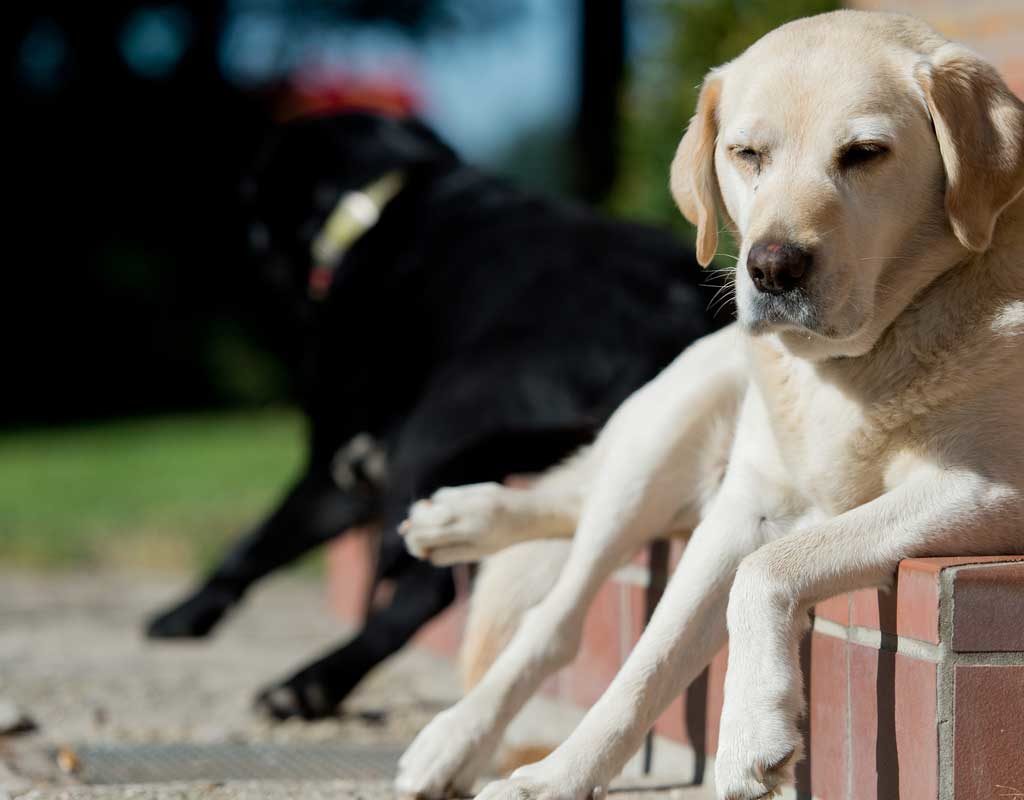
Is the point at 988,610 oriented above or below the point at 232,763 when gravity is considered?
above

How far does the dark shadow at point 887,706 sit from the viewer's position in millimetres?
1968

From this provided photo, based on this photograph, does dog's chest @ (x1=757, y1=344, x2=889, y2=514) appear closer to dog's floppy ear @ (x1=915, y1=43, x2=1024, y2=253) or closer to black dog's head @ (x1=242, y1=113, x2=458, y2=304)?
dog's floppy ear @ (x1=915, y1=43, x2=1024, y2=253)

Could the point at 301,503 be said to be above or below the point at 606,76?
below

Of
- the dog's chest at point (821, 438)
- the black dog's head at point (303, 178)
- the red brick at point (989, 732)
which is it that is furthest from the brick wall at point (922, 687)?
the black dog's head at point (303, 178)

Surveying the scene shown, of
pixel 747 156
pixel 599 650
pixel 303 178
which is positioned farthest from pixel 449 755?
pixel 303 178

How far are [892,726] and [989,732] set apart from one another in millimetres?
153

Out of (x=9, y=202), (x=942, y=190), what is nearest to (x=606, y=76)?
(x=9, y=202)

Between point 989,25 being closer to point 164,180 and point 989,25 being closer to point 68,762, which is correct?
point 68,762

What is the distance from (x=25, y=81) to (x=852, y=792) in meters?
15.1

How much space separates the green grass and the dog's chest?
218 inches

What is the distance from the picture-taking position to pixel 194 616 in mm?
4266

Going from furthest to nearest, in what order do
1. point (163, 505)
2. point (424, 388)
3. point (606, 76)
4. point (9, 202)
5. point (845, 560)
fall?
point (9, 202) → point (606, 76) → point (163, 505) → point (424, 388) → point (845, 560)

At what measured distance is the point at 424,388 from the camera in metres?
4.00

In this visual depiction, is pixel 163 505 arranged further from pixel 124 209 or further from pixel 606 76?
pixel 124 209
